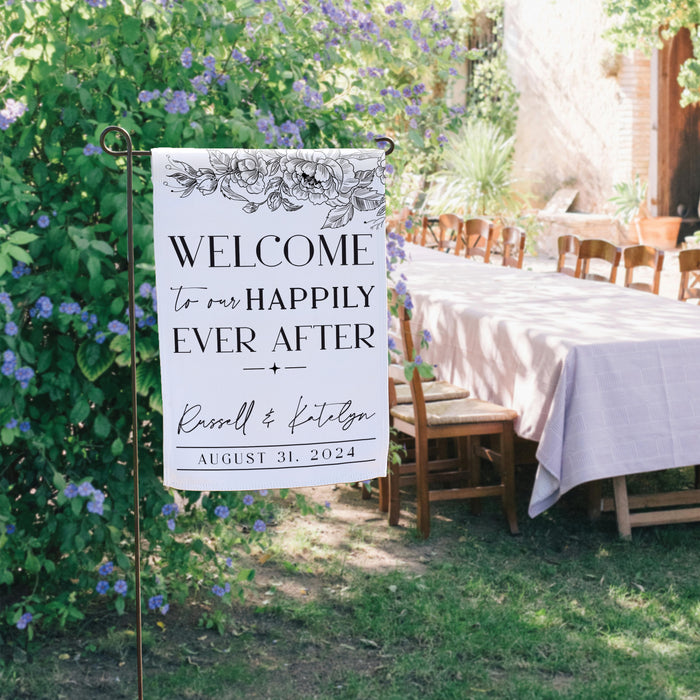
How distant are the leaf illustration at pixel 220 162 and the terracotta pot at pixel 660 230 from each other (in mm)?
9977

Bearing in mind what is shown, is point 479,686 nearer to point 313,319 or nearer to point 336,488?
point 313,319

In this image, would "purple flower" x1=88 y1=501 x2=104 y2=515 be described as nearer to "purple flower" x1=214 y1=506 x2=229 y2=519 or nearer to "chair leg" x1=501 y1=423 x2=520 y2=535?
"purple flower" x1=214 y1=506 x2=229 y2=519

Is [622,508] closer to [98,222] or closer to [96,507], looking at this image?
[96,507]

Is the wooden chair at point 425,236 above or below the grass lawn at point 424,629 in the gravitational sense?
above

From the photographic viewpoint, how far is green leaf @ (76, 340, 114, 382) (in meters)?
2.71

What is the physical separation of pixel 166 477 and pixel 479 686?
1198mm

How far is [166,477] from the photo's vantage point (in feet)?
7.16

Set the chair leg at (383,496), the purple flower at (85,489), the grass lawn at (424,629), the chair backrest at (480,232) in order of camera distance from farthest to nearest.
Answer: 1. the chair backrest at (480,232)
2. the chair leg at (383,496)
3. the grass lawn at (424,629)
4. the purple flower at (85,489)

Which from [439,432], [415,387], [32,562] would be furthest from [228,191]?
[439,432]

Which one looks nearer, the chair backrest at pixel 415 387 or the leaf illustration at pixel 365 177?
the leaf illustration at pixel 365 177

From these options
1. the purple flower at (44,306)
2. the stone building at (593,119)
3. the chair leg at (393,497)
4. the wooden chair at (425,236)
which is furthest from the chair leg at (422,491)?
the stone building at (593,119)

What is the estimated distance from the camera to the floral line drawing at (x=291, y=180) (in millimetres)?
2164

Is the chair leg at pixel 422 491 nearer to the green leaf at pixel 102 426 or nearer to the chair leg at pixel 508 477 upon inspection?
the chair leg at pixel 508 477

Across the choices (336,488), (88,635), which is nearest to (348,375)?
(88,635)
